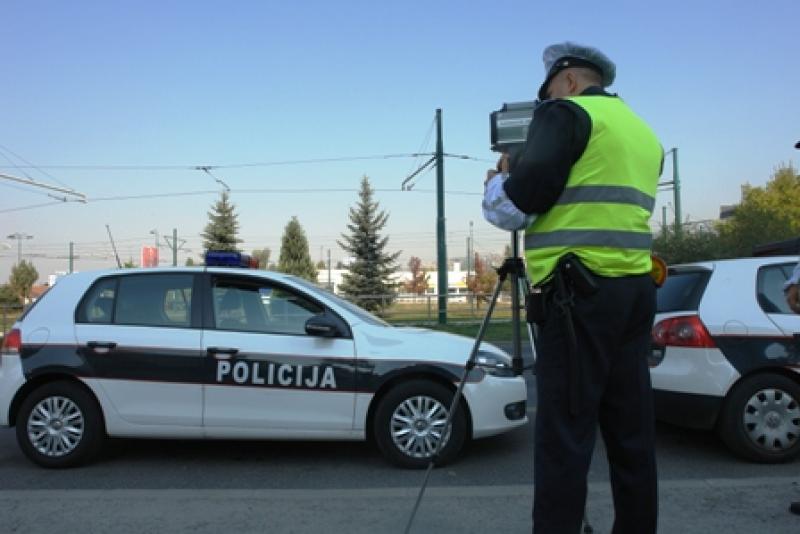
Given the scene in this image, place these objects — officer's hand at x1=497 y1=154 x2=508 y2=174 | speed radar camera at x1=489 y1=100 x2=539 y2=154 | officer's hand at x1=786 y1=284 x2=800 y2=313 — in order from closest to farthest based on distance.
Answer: officer's hand at x1=497 y1=154 x2=508 y2=174
speed radar camera at x1=489 y1=100 x2=539 y2=154
officer's hand at x1=786 y1=284 x2=800 y2=313

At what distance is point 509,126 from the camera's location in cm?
280

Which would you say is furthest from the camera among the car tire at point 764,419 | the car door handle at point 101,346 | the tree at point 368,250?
the tree at point 368,250

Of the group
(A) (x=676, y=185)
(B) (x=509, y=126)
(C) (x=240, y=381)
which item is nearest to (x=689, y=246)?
(A) (x=676, y=185)

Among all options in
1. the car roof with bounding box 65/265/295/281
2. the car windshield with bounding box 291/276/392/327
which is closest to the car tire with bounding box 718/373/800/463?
the car windshield with bounding box 291/276/392/327

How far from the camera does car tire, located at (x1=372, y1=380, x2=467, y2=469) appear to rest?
15.5ft

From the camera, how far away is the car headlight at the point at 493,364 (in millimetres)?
4945

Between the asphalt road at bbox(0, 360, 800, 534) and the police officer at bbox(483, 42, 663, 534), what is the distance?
1367mm

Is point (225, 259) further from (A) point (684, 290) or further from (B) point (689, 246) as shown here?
(B) point (689, 246)

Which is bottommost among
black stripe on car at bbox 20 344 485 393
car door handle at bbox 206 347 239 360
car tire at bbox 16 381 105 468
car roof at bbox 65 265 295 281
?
car tire at bbox 16 381 105 468

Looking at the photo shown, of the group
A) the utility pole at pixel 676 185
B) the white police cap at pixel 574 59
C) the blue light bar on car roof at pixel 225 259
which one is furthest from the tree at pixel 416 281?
the white police cap at pixel 574 59

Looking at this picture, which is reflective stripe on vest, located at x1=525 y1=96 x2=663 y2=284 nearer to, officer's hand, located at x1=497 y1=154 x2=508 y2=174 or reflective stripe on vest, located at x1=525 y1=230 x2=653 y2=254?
reflective stripe on vest, located at x1=525 y1=230 x2=653 y2=254

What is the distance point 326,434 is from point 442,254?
18.8m

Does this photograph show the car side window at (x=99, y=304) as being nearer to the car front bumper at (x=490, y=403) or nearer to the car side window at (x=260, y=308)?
the car side window at (x=260, y=308)

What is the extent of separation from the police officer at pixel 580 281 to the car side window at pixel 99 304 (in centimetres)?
387
